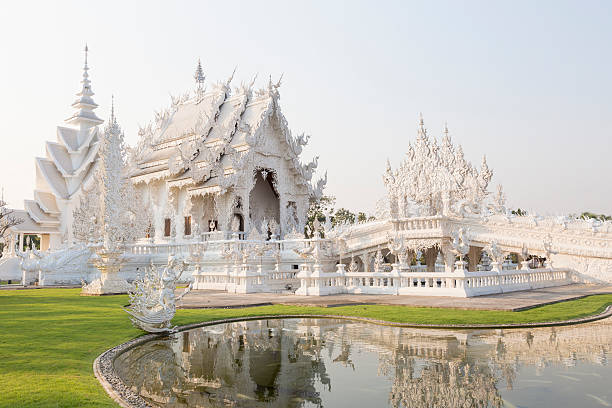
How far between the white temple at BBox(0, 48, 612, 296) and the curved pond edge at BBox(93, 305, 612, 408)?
12.3 feet

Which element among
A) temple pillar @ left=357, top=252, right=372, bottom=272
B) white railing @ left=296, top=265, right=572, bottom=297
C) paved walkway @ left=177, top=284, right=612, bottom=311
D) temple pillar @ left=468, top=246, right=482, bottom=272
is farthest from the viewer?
temple pillar @ left=468, top=246, right=482, bottom=272

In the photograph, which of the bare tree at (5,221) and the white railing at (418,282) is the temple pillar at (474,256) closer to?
the white railing at (418,282)

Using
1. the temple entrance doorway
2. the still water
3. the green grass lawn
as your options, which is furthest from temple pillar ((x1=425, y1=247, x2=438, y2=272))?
the still water

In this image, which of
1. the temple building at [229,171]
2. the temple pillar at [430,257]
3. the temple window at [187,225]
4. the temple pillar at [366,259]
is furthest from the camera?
the temple window at [187,225]

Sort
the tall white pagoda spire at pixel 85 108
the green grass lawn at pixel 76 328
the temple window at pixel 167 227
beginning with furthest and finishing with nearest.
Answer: the tall white pagoda spire at pixel 85 108 → the temple window at pixel 167 227 → the green grass lawn at pixel 76 328

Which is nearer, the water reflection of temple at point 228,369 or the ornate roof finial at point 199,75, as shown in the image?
the water reflection of temple at point 228,369

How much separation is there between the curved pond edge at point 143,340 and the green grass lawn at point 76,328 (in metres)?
0.11

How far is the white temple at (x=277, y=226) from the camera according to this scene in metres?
15.5

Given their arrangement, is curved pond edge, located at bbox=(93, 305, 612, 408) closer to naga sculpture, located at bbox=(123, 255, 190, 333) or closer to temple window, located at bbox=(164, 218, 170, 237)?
naga sculpture, located at bbox=(123, 255, 190, 333)

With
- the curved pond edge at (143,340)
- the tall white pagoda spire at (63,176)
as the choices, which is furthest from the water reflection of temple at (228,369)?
the tall white pagoda spire at (63,176)

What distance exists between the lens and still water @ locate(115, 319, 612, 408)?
4477 mm

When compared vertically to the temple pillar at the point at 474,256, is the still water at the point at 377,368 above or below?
below

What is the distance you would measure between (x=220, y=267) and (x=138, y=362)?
43.8 feet

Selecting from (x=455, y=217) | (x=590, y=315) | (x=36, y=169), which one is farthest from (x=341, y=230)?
(x=36, y=169)
